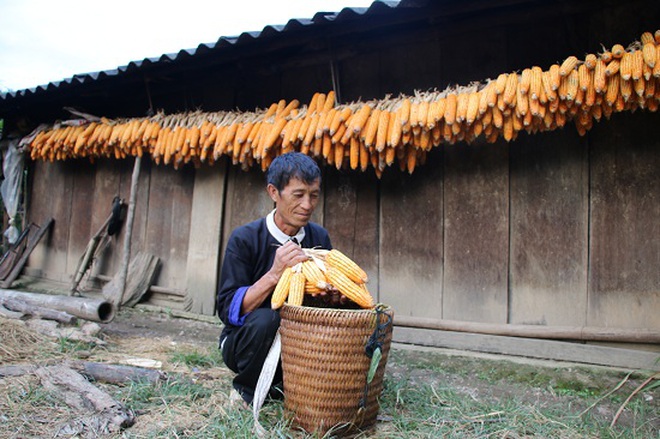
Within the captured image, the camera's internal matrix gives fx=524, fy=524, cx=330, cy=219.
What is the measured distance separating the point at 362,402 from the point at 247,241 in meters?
1.07

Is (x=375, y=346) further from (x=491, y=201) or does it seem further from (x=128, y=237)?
(x=128, y=237)

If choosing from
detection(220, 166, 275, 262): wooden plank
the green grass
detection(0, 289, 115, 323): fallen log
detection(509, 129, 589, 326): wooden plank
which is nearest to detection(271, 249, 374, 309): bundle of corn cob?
the green grass

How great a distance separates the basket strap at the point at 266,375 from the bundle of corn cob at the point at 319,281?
0.28 meters

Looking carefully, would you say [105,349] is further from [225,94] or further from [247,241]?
[225,94]

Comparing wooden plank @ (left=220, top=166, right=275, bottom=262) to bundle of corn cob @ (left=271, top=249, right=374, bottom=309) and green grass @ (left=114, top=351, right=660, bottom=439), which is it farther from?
bundle of corn cob @ (left=271, top=249, right=374, bottom=309)

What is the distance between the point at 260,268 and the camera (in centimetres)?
302

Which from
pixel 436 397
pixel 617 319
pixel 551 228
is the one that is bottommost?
pixel 436 397

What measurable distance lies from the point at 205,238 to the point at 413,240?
8.02 feet

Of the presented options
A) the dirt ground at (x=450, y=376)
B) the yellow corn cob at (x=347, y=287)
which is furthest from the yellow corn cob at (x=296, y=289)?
the dirt ground at (x=450, y=376)

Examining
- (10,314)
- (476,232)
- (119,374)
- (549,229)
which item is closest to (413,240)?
(476,232)

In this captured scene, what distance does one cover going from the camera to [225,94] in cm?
609

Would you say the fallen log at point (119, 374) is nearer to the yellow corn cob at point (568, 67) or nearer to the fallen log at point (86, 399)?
the fallen log at point (86, 399)

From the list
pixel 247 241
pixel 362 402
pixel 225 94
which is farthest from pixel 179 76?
pixel 362 402

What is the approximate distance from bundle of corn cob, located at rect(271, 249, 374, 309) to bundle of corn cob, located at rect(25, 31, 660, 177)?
5.28 feet
